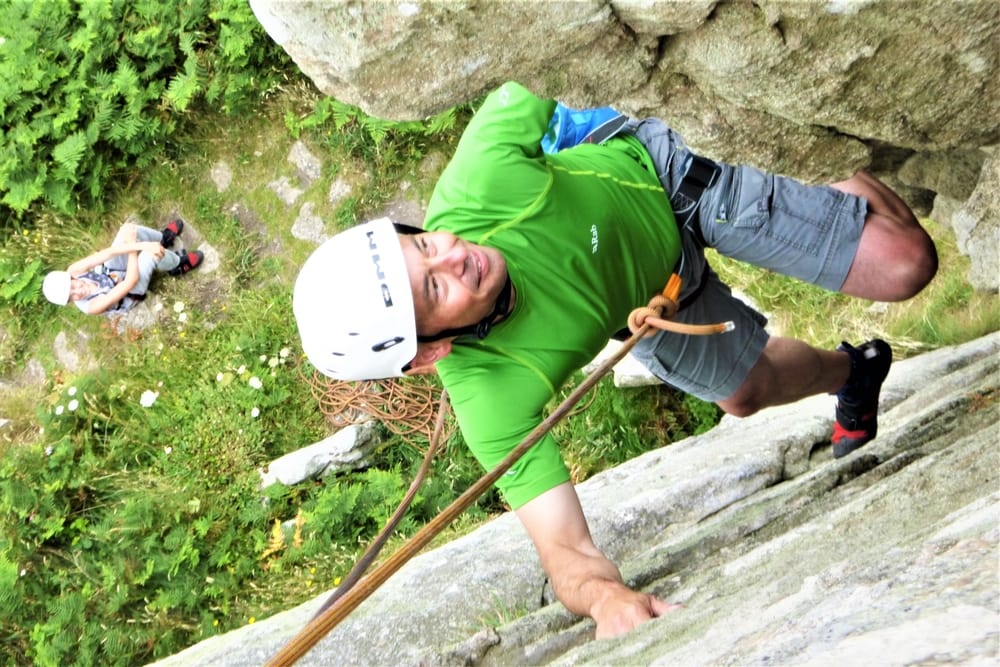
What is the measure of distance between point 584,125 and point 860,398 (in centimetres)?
188

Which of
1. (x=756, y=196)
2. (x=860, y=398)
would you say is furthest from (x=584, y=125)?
(x=860, y=398)

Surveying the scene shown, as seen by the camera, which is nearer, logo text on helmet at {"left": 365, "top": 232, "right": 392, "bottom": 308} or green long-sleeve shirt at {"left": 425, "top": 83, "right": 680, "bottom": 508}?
logo text on helmet at {"left": 365, "top": 232, "right": 392, "bottom": 308}

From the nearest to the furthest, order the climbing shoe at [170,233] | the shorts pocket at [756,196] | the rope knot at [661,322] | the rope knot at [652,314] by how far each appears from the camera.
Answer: the rope knot at [661,322], the rope knot at [652,314], the shorts pocket at [756,196], the climbing shoe at [170,233]

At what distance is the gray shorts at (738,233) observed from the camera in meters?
3.57

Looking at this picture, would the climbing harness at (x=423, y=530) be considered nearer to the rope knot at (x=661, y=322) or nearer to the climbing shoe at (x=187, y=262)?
the rope knot at (x=661, y=322)

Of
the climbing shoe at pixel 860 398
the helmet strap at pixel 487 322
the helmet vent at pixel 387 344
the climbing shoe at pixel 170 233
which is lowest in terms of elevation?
the climbing shoe at pixel 170 233

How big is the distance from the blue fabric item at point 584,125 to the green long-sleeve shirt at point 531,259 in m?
0.25

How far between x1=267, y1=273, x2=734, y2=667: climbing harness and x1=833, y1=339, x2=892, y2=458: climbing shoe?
126 cm

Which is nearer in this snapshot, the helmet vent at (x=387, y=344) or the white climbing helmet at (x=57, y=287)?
the helmet vent at (x=387, y=344)

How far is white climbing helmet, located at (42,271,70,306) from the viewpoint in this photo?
321 inches

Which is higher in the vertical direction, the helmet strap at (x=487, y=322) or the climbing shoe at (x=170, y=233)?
the helmet strap at (x=487, y=322)

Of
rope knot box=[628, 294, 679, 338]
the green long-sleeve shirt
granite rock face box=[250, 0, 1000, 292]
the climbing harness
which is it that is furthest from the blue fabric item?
granite rock face box=[250, 0, 1000, 292]

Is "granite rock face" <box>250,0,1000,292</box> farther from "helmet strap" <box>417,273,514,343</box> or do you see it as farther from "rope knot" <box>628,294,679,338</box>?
"helmet strap" <box>417,273,514,343</box>

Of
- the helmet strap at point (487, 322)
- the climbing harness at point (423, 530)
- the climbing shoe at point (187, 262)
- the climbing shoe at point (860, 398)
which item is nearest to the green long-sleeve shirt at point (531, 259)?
the helmet strap at point (487, 322)
